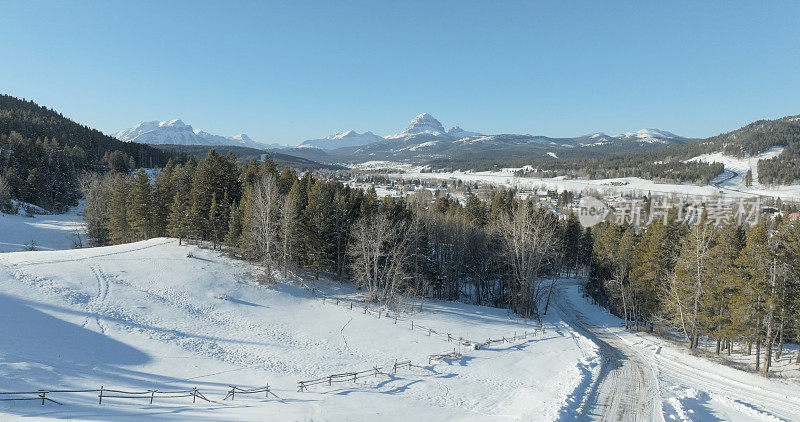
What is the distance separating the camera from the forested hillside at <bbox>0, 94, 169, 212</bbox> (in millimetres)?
86125

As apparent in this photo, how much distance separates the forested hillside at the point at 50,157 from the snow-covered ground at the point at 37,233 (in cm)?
2038

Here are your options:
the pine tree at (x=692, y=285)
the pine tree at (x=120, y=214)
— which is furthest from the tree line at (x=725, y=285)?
the pine tree at (x=120, y=214)

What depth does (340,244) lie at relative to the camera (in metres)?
45.1

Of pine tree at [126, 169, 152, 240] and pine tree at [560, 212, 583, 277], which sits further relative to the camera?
pine tree at [560, 212, 583, 277]

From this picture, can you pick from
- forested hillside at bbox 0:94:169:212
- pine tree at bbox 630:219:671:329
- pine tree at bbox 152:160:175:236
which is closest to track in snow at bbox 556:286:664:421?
pine tree at bbox 630:219:671:329

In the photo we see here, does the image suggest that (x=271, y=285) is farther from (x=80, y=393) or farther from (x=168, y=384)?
(x=80, y=393)

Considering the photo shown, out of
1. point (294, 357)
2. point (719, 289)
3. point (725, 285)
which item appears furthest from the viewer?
point (719, 289)

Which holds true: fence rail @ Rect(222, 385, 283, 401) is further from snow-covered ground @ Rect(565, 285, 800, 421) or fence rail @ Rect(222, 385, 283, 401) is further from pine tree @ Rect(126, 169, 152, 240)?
pine tree @ Rect(126, 169, 152, 240)

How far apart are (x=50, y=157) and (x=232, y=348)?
111457 millimetres

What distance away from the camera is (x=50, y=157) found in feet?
327

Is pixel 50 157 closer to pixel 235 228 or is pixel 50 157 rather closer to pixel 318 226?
pixel 235 228

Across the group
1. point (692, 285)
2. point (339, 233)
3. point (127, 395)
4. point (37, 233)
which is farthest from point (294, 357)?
point (37, 233)

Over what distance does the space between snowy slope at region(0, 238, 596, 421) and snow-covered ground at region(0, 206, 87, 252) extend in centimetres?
2532

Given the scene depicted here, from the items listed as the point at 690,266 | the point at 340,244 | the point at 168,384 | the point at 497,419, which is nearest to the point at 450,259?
the point at 340,244
